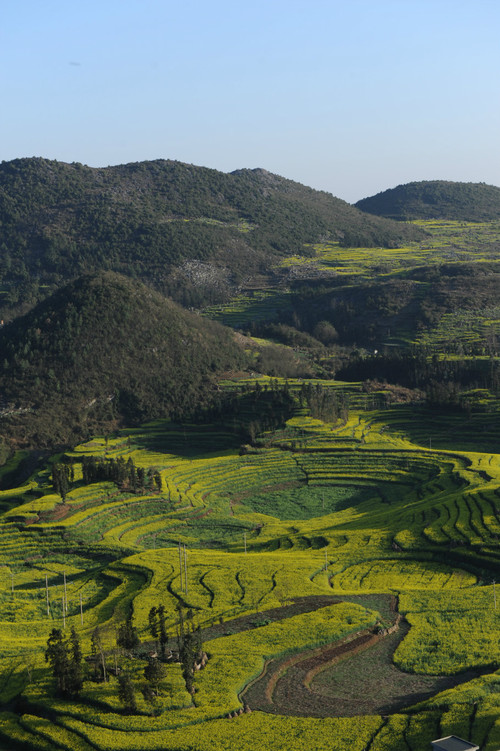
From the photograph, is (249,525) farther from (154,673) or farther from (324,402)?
(154,673)

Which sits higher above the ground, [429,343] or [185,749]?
[429,343]

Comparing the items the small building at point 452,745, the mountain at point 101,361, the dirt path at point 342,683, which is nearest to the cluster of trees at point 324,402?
the mountain at point 101,361

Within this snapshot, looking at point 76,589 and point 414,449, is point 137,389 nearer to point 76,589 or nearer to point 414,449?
point 414,449

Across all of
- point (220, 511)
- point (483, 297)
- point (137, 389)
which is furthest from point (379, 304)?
point (220, 511)

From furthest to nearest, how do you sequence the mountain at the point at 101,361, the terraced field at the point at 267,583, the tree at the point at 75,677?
1. the mountain at the point at 101,361
2. the tree at the point at 75,677
3. the terraced field at the point at 267,583

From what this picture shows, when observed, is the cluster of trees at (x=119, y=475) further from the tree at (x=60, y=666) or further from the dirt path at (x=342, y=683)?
the tree at (x=60, y=666)

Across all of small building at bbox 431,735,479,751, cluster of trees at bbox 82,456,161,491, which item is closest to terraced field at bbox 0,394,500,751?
small building at bbox 431,735,479,751

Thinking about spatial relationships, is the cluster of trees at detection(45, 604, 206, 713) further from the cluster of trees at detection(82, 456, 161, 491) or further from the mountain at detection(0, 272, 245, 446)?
the mountain at detection(0, 272, 245, 446)
